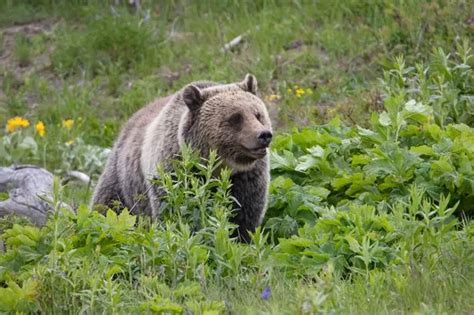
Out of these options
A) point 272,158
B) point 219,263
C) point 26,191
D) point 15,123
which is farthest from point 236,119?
point 15,123

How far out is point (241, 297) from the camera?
16.5 feet

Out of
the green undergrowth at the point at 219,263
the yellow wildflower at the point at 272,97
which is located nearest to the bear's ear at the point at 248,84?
the green undergrowth at the point at 219,263

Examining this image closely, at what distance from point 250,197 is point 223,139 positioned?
423 mm

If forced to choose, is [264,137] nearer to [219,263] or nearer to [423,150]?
[423,150]

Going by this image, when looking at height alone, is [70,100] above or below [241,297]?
below

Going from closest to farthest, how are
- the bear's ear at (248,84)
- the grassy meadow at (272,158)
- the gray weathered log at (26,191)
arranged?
the grassy meadow at (272,158) < the bear's ear at (248,84) < the gray weathered log at (26,191)

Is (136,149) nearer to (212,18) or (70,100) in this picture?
(70,100)

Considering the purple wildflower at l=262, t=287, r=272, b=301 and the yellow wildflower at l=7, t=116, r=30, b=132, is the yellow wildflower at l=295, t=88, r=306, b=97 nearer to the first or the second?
the yellow wildflower at l=7, t=116, r=30, b=132

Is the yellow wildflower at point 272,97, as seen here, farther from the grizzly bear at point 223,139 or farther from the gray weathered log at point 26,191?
the grizzly bear at point 223,139

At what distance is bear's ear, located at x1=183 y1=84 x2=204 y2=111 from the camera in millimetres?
6977

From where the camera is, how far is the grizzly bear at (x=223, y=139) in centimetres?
682

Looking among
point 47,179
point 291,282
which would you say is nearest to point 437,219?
point 291,282

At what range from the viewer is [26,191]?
7879 millimetres

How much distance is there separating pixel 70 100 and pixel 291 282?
7402mm
